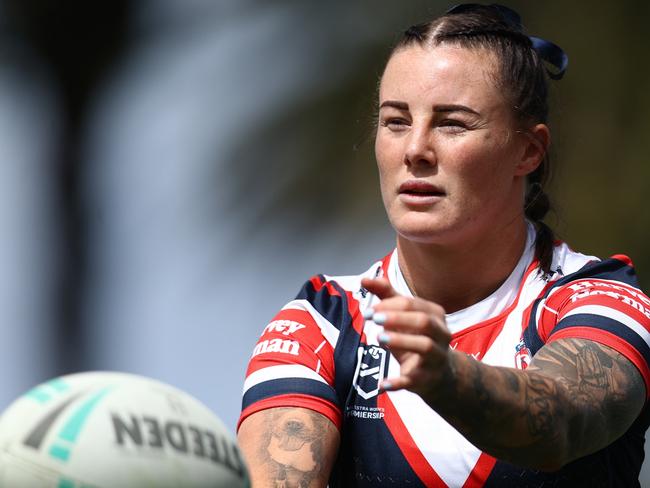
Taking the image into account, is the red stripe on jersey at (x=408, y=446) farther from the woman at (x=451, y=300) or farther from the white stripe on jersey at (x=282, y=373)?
the white stripe on jersey at (x=282, y=373)

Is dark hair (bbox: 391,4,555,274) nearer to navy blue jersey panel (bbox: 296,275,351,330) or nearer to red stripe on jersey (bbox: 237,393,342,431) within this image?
navy blue jersey panel (bbox: 296,275,351,330)

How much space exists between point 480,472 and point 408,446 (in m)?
0.22

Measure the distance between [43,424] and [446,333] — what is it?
819mm

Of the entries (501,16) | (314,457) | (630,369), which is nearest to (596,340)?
(630,369)

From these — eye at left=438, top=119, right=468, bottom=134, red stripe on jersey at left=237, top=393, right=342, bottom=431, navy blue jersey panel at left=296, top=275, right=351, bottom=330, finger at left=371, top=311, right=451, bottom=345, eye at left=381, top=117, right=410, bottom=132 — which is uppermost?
eye at left=381, top=117, right=410, bottom=132

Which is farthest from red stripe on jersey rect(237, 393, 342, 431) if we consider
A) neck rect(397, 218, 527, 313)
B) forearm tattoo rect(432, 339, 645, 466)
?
forearm tattoo rect(432, 339, 645, 466)

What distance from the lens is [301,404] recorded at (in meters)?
3.51

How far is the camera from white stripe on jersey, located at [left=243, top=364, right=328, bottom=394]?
3.58 meters

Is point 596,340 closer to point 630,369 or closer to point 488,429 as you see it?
point 630,369

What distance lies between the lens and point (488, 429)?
8.92ft

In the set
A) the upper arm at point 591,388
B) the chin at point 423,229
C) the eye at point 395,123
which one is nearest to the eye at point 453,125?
the eye at point 395,123

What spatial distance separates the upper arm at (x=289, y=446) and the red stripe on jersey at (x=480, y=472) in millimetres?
387

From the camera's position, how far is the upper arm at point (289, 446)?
339 cm

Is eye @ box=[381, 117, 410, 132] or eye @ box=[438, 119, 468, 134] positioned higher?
eye @ box=[381, 117, 410, 132]
